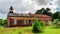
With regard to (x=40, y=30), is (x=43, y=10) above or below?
above

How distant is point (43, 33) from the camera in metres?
10.1

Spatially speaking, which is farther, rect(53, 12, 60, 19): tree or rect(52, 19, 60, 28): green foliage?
rect(53, 12, 60, 19): tree

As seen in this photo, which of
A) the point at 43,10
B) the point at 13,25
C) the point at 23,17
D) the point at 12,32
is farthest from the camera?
the point at 43,10

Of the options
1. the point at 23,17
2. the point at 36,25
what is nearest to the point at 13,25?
the point at 23,17

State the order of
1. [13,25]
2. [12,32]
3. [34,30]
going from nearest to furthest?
[12,32] < [34,30] < [13,25]

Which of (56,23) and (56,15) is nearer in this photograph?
(56,23)

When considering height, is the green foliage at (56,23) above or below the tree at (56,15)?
below

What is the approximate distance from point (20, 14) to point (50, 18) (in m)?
2.42

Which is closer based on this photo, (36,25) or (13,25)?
(36,25)

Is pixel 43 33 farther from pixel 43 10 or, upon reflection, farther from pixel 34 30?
pixel 43 10

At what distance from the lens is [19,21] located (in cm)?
1329

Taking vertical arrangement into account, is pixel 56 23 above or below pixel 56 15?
below

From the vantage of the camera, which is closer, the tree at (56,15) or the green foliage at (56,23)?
the green foliage at (56,23)

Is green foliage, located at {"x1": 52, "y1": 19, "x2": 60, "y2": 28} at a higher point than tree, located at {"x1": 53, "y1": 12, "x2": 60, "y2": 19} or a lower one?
lower
